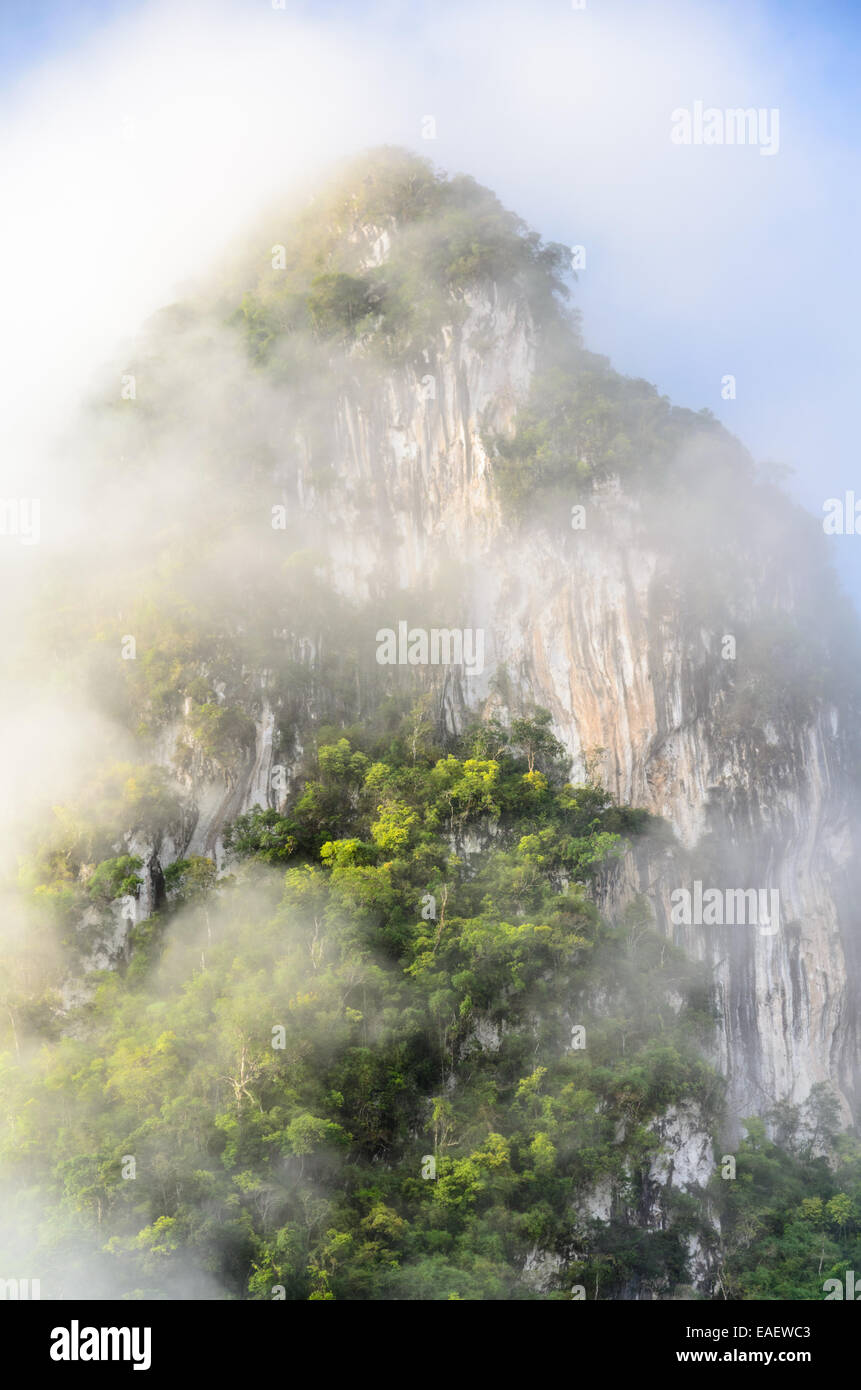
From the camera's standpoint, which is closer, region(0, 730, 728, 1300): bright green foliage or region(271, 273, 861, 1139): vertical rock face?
region(0, 730, 728, 1300): bright green foliage

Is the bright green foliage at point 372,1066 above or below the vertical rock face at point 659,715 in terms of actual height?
below

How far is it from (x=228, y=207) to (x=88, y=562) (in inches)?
628

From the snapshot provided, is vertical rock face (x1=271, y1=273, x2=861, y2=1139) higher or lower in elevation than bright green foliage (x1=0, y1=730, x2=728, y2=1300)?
higher

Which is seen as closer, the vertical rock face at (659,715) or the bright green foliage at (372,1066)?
the bright green foliage at (372,1066)

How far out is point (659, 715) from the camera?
34.2 metres

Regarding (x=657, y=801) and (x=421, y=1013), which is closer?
(x=421, y=1013)

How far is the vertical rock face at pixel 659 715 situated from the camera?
3269 centimetres

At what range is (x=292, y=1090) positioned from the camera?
2419cm

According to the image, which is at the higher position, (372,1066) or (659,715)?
(659,715)

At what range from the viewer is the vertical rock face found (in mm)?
32688

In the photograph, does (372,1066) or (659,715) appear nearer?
(372,1066)
